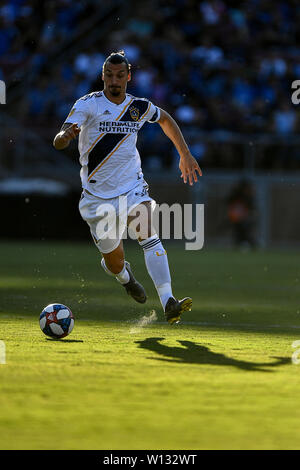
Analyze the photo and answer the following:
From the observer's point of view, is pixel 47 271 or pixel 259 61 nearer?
pixel 47 271

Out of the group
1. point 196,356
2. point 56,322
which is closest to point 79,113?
point 56,322

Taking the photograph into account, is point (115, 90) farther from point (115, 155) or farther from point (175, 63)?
point (175, 63)

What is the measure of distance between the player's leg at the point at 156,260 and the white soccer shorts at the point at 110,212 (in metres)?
0.09

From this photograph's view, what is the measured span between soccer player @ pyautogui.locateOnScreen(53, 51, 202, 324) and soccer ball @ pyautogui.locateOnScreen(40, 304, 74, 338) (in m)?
1.14

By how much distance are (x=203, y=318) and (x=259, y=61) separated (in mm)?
15940

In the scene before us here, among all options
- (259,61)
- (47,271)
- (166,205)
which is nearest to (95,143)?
(47,271)

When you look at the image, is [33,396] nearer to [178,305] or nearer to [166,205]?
[178,305]

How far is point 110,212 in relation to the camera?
8.41m

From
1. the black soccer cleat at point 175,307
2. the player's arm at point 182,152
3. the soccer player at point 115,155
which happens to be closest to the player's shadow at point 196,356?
the black soccer cleat at point 175,307

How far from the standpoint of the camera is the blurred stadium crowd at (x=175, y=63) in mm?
22375

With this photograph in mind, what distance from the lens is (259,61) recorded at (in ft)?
77.7

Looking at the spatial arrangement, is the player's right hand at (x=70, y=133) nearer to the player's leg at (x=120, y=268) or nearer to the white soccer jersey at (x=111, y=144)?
the white soccer jersey at (x=111, y=144)

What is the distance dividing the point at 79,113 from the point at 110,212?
3.15 ft

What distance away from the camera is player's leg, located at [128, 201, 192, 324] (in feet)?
24.2
